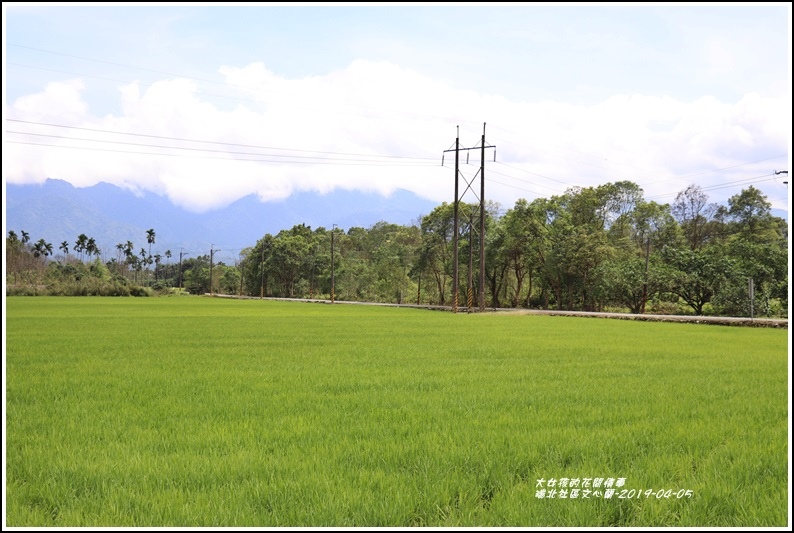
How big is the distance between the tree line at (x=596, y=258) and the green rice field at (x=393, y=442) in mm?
22734

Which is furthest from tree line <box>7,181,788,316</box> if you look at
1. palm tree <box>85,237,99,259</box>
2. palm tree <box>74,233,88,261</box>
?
palm tree <box>85,237,99,259</box>

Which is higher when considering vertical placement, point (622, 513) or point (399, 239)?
point (399, 239)

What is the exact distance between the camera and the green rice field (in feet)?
13.0

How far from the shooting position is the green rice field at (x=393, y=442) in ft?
13.0

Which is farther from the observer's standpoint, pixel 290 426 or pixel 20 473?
pixel 290 426

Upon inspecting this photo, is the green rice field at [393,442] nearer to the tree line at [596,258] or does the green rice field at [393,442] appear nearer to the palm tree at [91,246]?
the tree line at [596,258]

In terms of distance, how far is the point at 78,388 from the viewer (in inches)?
344

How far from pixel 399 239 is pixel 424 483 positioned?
56.6m

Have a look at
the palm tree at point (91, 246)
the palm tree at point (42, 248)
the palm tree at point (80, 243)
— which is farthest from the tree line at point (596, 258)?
the palm tree at point (91, 246)

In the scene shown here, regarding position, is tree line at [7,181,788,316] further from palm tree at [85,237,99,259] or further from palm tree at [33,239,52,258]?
palm tree at [85,237,99,259]

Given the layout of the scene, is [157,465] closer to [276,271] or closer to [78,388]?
[78,388]

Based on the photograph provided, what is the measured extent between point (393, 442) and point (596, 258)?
3456 cm

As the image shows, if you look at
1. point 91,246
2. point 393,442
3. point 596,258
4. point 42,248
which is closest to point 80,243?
point 91,246

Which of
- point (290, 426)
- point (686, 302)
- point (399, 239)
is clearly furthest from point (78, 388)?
point (399, 239)
